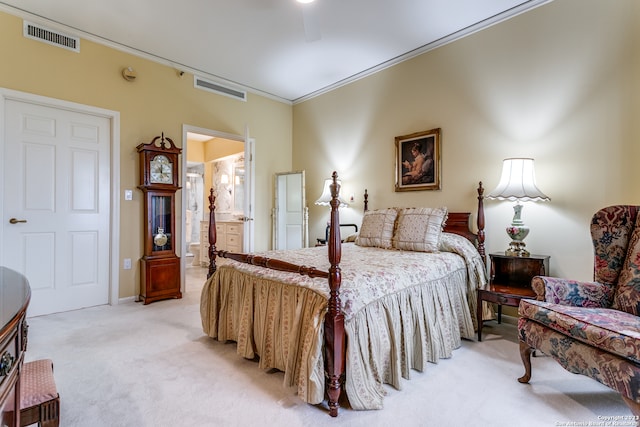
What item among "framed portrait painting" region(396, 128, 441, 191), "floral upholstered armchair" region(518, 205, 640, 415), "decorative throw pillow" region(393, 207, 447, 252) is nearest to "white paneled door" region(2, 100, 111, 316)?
"decorative throw pillow" region(393, 207, 447, 252)

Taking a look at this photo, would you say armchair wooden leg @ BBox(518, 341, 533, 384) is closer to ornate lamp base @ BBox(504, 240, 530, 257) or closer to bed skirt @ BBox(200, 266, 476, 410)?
bed skirt @ BBox(200, 266, 476, 410)

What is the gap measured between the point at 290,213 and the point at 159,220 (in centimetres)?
193

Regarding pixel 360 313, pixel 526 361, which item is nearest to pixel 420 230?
pixel 526 361

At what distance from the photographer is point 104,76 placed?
11.5 feet

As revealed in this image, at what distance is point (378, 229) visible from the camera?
127 inches

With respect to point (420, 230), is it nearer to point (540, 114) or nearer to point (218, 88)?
→ point (540, 114)

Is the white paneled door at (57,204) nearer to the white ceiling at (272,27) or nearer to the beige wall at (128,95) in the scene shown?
the beige wall at (128,95)

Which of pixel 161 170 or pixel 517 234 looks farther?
pixel 161 170

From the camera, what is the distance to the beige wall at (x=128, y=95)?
10.0ft

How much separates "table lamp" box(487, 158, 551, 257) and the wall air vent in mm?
4462

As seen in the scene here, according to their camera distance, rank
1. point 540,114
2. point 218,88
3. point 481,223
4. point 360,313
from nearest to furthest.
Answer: point 360,313 < point 540,114 < point 481,223 < point 218,88

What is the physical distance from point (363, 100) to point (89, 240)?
3758mm

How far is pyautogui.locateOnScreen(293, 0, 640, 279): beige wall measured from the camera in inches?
96.7

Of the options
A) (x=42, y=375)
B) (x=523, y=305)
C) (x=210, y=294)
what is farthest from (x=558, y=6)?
(x=42, y=375)
